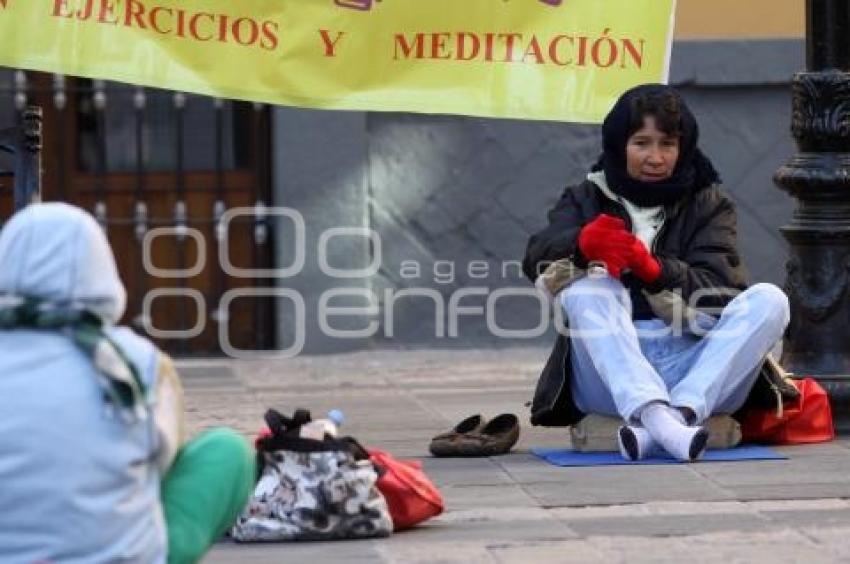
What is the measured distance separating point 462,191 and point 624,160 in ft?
12.8

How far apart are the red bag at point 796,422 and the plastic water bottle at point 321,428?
221 cm

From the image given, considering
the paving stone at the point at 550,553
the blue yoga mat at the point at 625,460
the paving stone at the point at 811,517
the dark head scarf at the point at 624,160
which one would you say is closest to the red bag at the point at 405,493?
the paving stone at the point at 550,553

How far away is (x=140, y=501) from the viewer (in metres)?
4.50

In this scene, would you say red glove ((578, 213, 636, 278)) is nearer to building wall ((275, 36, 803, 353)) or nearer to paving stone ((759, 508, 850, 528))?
paving stone ((759, 508, 850, 528))

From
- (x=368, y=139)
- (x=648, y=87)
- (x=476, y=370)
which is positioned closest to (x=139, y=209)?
(x=368, y=139)

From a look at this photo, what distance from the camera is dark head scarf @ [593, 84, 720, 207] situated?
7.88m

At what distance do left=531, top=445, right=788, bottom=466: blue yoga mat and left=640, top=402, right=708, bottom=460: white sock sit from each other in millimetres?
93

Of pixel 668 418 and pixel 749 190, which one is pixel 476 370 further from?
pixel 668 418

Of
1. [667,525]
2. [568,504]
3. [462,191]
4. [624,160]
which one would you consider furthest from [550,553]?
[462,191]

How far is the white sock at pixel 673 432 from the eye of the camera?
763 cm

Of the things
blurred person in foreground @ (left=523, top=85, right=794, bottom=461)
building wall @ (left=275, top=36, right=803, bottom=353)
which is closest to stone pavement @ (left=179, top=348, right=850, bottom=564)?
blurred person in foreground @ (left=523, top=85, right=794, bottom=461)

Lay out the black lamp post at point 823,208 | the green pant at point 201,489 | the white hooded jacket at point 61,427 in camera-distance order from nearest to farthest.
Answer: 1. the white hooded jacket at point 61,427
2. the green pant at point 201,489
3. the black lamp post at point 823,208

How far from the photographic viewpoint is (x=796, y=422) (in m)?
8.20

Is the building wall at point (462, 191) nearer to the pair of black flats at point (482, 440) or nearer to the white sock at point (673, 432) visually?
the pair of black flats at point (482, 440)
